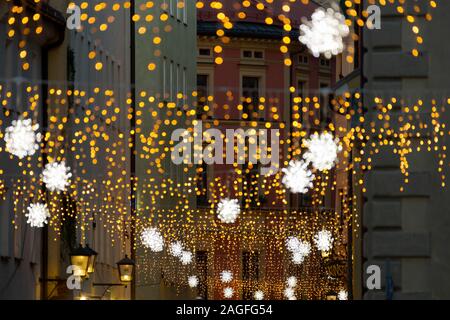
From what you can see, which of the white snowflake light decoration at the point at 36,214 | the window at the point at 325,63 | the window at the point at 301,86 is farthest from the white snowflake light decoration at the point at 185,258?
the white snowflake light decoration at the point at 36,214

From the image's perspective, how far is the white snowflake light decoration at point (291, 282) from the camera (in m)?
51.9

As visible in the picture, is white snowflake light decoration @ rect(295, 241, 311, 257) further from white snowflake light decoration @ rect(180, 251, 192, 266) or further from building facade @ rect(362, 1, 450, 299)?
building facade @ rect(362, 1, 450, 299)

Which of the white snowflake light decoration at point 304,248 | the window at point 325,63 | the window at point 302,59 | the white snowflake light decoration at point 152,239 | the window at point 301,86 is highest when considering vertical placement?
the window at point 302,59

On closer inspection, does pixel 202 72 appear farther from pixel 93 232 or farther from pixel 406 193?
pixel 406 193

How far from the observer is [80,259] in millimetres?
26562

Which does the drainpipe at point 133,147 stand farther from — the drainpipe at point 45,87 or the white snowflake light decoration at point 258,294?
the white snowflake light decoration at point 258,294

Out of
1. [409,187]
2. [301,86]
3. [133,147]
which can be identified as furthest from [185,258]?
[409,187]

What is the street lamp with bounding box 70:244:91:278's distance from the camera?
1044 inches

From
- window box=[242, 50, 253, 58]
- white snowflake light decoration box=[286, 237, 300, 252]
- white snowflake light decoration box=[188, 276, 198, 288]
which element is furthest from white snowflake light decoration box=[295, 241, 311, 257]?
window box=[242, 50, 253, 58]

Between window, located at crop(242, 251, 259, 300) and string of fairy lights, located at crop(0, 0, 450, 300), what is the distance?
0.10 meters

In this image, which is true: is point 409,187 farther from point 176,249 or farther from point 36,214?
point 176,249

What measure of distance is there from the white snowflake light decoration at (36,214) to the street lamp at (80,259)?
16.5ft

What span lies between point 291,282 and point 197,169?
4267 mm
